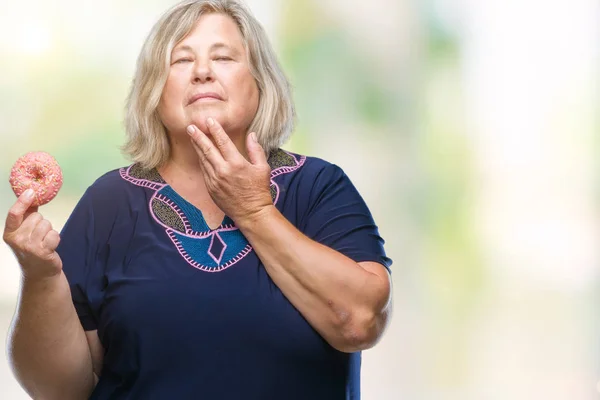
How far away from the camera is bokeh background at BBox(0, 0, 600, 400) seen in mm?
2854

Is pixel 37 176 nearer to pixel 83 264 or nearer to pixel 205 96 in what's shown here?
pixel 83 264

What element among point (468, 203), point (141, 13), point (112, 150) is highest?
point (141, 13)

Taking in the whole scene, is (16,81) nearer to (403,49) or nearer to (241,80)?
(403,49)

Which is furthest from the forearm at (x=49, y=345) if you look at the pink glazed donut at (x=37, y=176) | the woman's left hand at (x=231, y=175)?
the woman's left hand at (x=231, y=175)

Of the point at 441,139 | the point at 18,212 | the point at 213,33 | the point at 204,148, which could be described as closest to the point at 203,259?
the point at 204,148

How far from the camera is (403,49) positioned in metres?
2.99

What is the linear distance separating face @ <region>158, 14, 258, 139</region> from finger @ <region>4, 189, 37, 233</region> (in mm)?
307

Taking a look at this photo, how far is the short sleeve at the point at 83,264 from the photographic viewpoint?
5.16 ft

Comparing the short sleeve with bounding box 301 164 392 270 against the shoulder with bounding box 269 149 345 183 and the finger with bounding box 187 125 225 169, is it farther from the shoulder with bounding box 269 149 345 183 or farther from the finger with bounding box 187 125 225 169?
the finger with bounding box 187 125 225 169

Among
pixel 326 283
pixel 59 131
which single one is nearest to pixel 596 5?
pixel 59 131

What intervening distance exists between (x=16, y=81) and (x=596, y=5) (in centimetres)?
179

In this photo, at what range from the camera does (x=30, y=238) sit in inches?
56.2

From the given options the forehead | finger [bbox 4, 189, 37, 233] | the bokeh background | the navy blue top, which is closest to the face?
the forehead

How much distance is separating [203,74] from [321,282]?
0.41m
